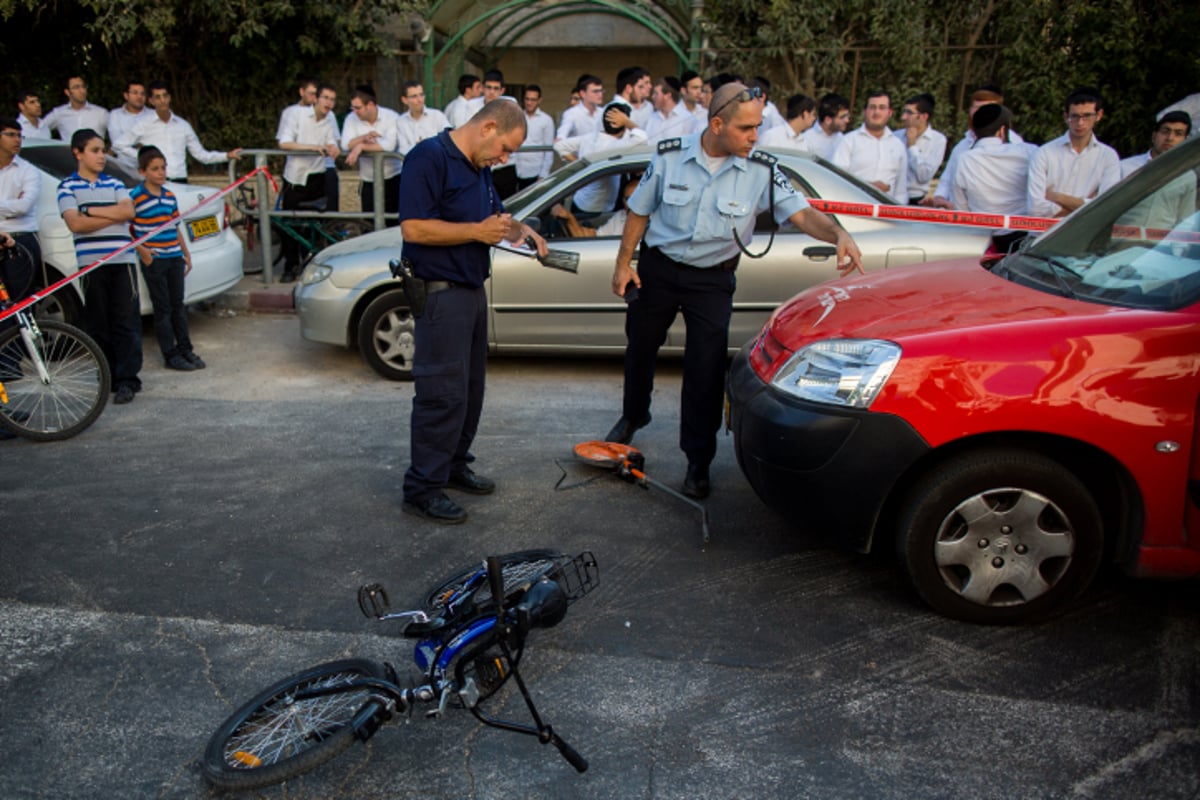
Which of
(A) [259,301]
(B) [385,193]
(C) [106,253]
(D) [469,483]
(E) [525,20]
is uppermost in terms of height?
(E) [525,20]

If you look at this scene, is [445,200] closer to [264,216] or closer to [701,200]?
[701,200]

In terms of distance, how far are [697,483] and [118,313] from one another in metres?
3.82

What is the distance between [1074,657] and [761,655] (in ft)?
3.52

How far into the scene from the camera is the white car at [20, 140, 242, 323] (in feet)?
22.3

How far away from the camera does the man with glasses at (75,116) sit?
10.1 meters

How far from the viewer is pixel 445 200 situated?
13.7 ft

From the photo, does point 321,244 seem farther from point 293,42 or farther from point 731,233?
point 731,233

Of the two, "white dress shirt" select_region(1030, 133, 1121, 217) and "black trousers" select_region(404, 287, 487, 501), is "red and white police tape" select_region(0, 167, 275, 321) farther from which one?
"white dress shirt" select_region(1030, 133, 1121, 217)

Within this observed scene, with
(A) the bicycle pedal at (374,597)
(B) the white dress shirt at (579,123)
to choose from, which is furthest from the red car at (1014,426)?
(B) the white dress shirt at (579,123)

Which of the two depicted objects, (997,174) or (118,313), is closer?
(118,313)

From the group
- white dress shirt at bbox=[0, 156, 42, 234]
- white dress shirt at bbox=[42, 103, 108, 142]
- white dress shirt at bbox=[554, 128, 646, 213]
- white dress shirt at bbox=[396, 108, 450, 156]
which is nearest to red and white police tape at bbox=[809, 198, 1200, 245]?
white dress shirt at bbox=[554, 128, 646, 213]

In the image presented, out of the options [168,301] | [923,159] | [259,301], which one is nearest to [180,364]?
[168,301]

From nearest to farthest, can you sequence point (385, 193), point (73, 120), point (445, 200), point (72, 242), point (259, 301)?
point (445, 200) < point (72, 242) < point (259, 301) < point (385, 193) < point (73, 120)

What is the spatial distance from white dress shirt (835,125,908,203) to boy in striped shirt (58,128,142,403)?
533 centimetres
